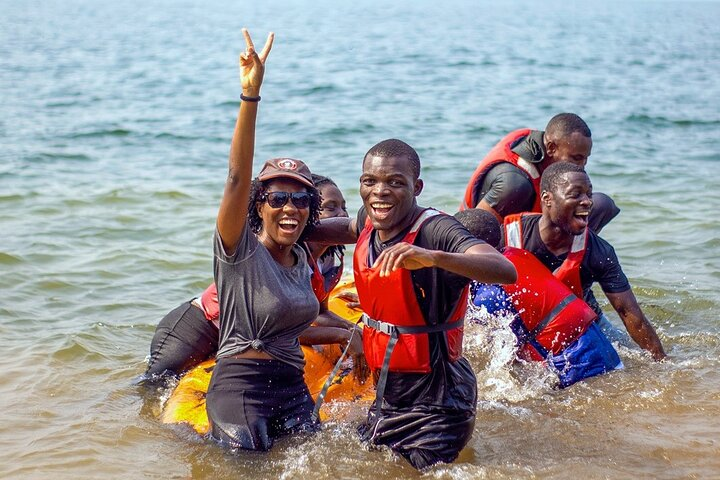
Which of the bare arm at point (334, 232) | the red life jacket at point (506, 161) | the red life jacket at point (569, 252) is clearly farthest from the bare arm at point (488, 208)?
the bare arm at point (334, 232)

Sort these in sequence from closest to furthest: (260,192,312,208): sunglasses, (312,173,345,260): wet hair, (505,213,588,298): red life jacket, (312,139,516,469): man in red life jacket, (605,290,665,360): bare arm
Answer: (312,139,516,469): man in red life jacket, (260,192,312,208): sunglasses, (312,173,345,260): wet hair, (505,213,588,298): red life jacket, (605,290,665,360): bare arm

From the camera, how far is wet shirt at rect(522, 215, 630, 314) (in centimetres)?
592

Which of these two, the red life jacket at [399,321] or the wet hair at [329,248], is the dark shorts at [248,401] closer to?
the red life jacket at [399,321]

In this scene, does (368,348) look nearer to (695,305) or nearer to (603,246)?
(603,246)

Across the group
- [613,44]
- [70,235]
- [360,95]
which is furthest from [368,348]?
[613,44]

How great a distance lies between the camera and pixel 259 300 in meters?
4.44

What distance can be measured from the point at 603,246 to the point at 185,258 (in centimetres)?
464

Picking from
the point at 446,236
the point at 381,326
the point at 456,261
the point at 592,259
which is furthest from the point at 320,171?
the point at 456,261

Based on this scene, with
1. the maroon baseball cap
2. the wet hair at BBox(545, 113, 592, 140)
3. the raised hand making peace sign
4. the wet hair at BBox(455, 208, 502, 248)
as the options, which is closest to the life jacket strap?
the wet hair at BBox(455, 208, 502, 248)

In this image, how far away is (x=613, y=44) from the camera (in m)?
37.2

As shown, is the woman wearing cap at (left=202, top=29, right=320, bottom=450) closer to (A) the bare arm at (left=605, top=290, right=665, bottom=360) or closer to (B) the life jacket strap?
(B) the life jacket strap

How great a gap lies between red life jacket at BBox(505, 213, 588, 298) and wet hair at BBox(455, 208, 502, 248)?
1.53 feet

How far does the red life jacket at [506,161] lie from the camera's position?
263 inches

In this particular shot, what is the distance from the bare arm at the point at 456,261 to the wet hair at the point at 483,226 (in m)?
1.48
